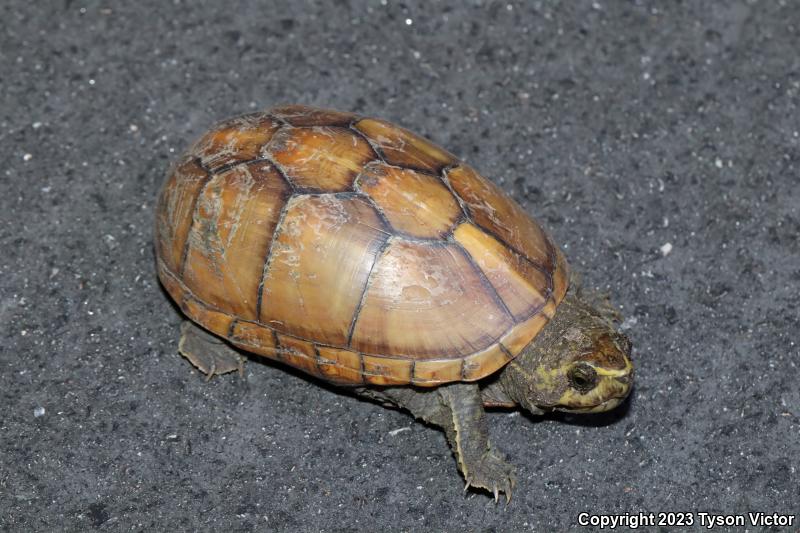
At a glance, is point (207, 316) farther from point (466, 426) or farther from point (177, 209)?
point (466, 426)

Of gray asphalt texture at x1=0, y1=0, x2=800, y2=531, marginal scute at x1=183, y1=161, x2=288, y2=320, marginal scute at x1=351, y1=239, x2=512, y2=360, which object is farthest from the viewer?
gray asphalt texture at x1=0, y1=0, x2=800, y2=531

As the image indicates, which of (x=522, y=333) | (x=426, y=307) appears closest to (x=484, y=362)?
(x=522, y=333)

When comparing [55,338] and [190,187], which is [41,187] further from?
[190,187]

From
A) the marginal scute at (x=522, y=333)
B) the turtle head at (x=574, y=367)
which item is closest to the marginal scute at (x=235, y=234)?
the marginal scute at (x=522, y=333)

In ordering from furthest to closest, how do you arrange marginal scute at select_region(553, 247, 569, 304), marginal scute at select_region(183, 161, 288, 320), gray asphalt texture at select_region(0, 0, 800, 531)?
1. gray asphalt texture at select_region(0, 0, 800, 531)
2. marginal scute at select_region(553, 247, 569, 304)
3. marginal scute at select_region(183, 161, 288, 320)

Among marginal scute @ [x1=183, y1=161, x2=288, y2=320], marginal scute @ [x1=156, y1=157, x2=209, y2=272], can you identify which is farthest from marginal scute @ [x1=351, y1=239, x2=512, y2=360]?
marginal scute @ [x1=156, y1=157, x2=209, y2=272]

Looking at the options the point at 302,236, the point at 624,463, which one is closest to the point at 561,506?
the point at 624,463

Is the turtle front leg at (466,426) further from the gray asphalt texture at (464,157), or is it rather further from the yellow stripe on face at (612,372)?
the yellow stripe on face at (612,372)

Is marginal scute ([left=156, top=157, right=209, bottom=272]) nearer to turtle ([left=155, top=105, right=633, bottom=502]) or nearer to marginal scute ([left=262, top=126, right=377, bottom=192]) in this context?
turtle ([left=155, top=105, right=633, bottom=502])
